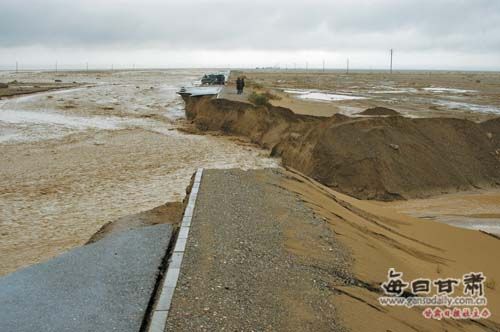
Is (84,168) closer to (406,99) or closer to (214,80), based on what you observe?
(406,99)

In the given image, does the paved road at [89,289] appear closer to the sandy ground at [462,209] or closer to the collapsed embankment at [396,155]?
the sandy ground at [462,209]

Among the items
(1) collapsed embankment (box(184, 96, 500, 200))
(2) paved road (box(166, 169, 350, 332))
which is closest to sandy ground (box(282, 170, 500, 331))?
(2) paved road (box(166, 169, 350, 332))

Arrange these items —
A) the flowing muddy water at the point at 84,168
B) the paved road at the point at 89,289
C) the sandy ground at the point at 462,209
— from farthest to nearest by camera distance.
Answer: the sandy ground at the point at 462,209
the flowing muddy water at the point at 84,168
the paved road at the point at 89,289

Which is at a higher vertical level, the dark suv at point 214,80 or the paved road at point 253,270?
the dark suv at point 214,80

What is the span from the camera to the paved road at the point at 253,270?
422 centimetres

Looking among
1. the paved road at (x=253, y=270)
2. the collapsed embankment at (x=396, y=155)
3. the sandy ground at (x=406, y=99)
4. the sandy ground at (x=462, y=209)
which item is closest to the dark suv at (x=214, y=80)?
the sandy ground at (x=406, y=99)

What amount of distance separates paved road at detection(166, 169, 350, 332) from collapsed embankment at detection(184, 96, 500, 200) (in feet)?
19.4

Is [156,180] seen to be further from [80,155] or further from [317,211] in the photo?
[317,211]

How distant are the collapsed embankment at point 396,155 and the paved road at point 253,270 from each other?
592 cm

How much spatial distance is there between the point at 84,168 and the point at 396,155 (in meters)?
9.98

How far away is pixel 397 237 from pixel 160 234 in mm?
4052

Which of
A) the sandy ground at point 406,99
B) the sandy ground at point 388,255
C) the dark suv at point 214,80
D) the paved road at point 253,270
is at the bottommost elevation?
the sandy ground at point 388,255

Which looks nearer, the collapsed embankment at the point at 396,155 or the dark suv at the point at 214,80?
the collapsed embankment at the point at 396,155

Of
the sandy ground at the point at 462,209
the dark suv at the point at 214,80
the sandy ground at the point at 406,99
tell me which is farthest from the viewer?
the dark suv at the point at 214,80
